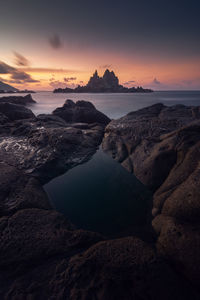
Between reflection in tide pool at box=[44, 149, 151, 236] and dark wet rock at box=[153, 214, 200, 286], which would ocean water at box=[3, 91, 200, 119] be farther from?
dark wet rock at box=[153, 214, 200, 286]

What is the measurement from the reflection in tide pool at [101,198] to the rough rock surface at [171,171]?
2.04 feet

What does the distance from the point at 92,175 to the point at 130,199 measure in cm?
255

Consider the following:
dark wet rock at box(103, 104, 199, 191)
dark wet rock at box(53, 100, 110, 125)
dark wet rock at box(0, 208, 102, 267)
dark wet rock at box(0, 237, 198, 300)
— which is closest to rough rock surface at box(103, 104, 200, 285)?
dark wet rock at box(103, 104, 199, 191)

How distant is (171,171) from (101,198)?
3.28 metres

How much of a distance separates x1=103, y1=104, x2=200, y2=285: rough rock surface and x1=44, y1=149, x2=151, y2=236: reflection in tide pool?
62cm

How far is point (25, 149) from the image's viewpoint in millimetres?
8898

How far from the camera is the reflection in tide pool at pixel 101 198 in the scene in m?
4.89

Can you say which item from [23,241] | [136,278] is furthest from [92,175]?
[136,278]

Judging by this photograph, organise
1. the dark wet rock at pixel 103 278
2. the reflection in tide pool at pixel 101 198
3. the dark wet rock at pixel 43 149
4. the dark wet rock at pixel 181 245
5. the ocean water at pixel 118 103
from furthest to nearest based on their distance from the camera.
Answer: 1. the ocean water at pixel 118 103
2. the dark wet rock at pixel 43 149
3. the reflection in tide pool at pixel 101 198
4. the dark wet rock at pixel 181 245
5. the dark wet rock at pixel 103 278

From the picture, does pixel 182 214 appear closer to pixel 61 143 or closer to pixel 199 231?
pixel 199 231

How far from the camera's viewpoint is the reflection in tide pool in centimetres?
489

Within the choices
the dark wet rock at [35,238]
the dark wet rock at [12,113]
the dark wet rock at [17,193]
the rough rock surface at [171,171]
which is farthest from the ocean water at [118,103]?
the dark wet rock at [35,238]

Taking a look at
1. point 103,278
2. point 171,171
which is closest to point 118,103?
point 171,171

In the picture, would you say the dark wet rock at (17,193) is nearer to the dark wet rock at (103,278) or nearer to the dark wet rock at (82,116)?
the dark wet rock at (103,278)
